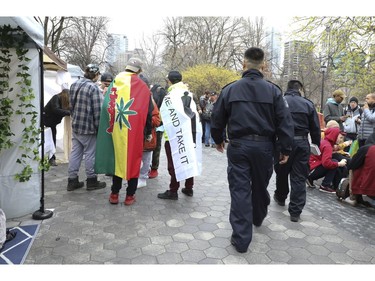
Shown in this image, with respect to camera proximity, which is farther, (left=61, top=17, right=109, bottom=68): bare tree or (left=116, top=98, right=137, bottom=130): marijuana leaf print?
(left=61, top=17, right=109, bottom=68): bare tree

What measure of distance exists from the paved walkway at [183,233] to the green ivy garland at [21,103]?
77cm

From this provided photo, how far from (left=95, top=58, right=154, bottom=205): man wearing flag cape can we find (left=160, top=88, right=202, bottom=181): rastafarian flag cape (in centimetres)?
32

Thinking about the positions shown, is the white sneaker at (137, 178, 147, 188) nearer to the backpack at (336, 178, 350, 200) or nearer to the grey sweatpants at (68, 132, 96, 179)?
the grey sweatpants at (68, 132, 96, 179)

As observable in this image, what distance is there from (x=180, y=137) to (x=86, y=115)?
1.50 metres

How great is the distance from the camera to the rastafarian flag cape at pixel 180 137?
4262mm

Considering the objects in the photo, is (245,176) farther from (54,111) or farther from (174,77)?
(54,111)

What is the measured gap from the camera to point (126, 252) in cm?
291

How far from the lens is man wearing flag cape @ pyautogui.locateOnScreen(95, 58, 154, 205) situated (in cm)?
392

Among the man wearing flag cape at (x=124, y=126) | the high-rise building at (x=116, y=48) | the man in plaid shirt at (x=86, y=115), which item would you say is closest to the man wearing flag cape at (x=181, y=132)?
the man wearing flag cape at (x=124, y=126)

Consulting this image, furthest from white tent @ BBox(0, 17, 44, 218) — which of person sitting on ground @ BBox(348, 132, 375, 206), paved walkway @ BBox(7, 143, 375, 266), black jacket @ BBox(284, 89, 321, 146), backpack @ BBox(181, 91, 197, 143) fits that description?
person sitting on ground @ BBox(348, 132, 375, 206)

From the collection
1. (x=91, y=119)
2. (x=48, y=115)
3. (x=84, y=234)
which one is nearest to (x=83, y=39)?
(x=48, y=115)

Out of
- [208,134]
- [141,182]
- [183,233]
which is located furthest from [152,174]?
[208,134]

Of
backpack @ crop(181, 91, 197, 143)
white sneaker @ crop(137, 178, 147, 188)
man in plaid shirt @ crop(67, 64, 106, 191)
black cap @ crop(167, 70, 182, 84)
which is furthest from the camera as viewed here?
white sneaker @ crop(137, 178, 147, 188)

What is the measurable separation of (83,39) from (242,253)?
996 inches
